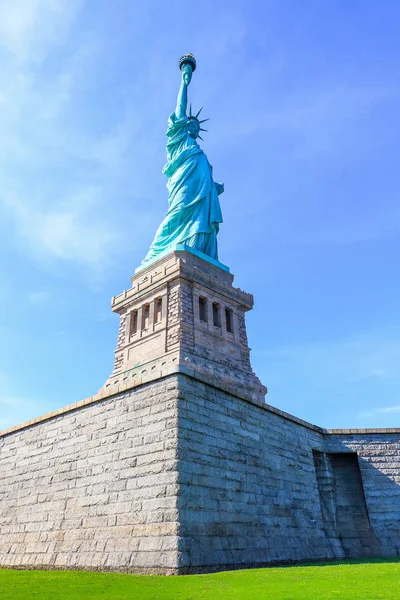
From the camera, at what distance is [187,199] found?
32594 millimetres

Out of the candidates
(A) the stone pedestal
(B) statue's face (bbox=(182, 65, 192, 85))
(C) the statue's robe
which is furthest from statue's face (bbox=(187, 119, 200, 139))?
(A) the stone pedestal

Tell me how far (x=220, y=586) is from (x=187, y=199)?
2836 cm

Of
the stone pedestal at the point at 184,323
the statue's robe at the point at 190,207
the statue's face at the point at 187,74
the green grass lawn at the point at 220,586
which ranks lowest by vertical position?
the green grass lawn at the point at 220,586

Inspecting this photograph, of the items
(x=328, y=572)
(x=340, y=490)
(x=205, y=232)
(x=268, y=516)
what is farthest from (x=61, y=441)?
(x=205, y=232)

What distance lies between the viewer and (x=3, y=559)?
37.8ft

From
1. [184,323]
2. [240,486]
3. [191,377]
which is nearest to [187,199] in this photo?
[184,323]

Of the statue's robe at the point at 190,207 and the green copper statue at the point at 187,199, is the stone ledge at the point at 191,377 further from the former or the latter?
the statue's robe at the point at 190,207

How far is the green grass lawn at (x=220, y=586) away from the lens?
5676 mm

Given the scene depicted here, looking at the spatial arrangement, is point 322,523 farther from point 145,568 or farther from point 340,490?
point 145,568

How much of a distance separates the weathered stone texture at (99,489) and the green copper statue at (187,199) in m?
19.8

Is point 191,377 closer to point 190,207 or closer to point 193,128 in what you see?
point 190,207

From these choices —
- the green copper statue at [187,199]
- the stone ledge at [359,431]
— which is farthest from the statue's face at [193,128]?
the stone ledge at [359,431]

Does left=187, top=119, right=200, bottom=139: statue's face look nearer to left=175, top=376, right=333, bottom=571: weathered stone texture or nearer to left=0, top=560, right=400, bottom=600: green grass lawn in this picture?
left=175, top=376, right=333, bottom=571: weathered stone texture

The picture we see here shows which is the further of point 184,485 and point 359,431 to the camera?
point 359,431
